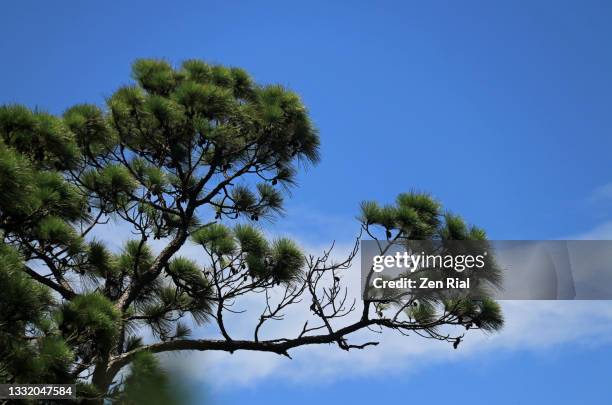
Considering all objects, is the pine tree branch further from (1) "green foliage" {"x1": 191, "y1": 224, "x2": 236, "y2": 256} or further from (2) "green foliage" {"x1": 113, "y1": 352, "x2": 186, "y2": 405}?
(2) "green foliage" {"x1": 113, "y1": 352, "x2": 186, "y2": 405}

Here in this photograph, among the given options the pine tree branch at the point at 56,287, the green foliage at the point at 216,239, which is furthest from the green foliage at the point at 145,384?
the green foliage at the point at 216,239

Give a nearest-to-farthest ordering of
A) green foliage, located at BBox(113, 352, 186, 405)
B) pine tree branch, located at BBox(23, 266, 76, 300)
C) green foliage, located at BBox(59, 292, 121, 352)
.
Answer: green foliage, located at BBox(113, 352, 186, 405)
green foliage, located at BBox(59, 292, 121, 352)
pine tree branch, located at BBox(23, 266, 76, 300)

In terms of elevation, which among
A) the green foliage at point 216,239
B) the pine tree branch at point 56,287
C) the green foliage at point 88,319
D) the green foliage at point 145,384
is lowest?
the green foliage at point 145,384

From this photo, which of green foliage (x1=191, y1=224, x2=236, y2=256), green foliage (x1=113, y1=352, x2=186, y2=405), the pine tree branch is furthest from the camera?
green foliage (x1=191, y1=224, x2=236, y2=256)

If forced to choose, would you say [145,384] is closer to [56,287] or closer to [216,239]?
[56,287]

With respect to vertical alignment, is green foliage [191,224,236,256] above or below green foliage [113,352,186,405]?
above

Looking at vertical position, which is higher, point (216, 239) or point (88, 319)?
point (216, 239)

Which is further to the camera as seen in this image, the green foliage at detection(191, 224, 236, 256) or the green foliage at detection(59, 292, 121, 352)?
the green foliage at detection(191, 224, 236, 256)

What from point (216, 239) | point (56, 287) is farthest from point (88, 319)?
point (216, 239)

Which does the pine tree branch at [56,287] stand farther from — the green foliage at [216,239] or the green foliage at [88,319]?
the green foliage at [88,319]

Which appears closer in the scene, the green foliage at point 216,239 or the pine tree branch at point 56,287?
the pine tree branch at point 56,287

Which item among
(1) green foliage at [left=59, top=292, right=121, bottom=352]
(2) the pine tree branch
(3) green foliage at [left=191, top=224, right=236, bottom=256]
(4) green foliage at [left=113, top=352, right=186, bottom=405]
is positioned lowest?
(4) green foliage at [left=113, top=352, right=186, bottom=405]

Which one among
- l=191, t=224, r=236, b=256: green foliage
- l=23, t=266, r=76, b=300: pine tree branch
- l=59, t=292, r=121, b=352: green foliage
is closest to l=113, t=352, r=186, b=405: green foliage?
l=59, t=292, r=121, b=352: green foliage

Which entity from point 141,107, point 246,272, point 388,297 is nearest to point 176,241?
point 246,272
